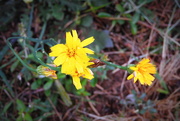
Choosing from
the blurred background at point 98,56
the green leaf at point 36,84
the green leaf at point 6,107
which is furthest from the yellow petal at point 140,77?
the green leaf at point 6,107

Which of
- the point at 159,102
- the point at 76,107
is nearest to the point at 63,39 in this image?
the point at 76,107

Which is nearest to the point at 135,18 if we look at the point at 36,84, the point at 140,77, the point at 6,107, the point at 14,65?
the point at 140,77

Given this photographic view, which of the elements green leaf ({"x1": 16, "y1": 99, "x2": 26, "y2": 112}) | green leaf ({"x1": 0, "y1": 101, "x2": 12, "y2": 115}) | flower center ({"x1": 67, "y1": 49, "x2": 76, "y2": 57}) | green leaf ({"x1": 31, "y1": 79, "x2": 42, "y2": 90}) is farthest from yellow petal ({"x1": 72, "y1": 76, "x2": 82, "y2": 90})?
green leaf ({"x1": 0, "y1": 101, "x2": 12, "y2": 115})

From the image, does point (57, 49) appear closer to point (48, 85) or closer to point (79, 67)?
point (79, 67)

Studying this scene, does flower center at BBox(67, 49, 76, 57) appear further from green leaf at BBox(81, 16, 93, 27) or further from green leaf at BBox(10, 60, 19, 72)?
green leaf at BBox(81, 16, 93, 27)

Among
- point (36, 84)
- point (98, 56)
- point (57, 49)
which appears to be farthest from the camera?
point (98, 56)

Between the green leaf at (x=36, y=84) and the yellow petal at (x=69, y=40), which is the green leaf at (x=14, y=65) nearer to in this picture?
the green leaf at (x=36, y=84)
